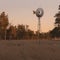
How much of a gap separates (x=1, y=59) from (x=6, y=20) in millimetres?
58792

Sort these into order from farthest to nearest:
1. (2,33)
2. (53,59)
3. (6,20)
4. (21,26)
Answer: (21,26), (6,20), (2,33), (53,59)

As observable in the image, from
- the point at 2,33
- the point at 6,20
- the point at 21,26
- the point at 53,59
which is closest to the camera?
the point at 53,59

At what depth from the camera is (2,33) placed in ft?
214

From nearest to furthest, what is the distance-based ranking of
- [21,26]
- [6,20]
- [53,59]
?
[53,59] < [6,20] < [21,26]

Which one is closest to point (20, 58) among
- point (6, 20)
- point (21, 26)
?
point (6, 20)

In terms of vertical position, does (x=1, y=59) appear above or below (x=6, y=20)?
below

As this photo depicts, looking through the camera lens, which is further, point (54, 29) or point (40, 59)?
point (54, 29)

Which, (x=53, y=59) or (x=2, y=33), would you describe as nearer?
(x=53, y=59)

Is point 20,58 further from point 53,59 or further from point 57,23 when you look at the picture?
point 57,23

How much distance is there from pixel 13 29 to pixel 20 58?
2435 inches

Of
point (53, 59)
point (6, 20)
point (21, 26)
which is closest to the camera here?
point (53, 59)

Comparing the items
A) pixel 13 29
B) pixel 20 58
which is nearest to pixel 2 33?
pixel 13 29

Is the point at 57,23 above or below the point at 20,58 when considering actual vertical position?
above

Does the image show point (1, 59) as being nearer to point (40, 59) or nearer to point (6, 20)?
point (40, 59)
